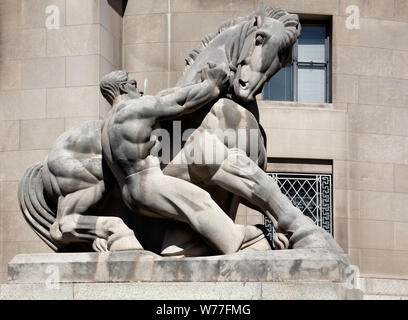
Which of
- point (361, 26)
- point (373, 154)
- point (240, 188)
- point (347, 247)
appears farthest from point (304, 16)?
point (240, 188)

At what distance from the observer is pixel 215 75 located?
1023cm

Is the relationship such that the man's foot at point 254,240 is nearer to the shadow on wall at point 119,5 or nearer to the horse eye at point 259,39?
the horse eye at point 259,39

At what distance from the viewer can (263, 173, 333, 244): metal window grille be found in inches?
677

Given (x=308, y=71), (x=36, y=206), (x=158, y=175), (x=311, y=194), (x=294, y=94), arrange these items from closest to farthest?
(x=158, y=175) < (x=36, y=206) < (x=311, y=194) < (x=294, y=94) < (x=308, y=71)

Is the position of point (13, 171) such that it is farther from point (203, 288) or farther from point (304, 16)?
point (203, 288)

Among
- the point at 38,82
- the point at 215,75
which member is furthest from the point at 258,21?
the point at 38,82

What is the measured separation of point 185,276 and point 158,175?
1.05 m

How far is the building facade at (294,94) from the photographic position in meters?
16.8

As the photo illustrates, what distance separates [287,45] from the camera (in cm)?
1061

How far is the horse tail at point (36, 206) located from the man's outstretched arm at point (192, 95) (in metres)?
1.72

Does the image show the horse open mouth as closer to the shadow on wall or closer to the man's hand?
the man's hand

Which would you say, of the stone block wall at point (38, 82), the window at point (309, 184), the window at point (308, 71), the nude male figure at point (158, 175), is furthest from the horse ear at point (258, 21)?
the window at point (308, 71)

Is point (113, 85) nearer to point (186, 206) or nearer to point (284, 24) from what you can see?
point (186, 206)

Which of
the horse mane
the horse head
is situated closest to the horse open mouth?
the horse head
